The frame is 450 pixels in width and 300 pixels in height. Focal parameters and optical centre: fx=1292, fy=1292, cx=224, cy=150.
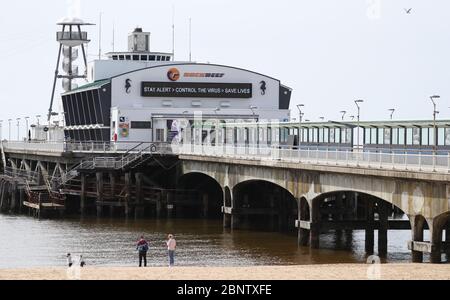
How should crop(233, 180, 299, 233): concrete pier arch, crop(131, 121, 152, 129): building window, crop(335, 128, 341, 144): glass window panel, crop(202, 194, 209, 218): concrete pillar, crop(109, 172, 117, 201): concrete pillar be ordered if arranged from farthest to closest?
1. crop(131, 121, 152, 129): building window
2. crop(109, 172, 117, 201): concrete pillar
3. crop(202, 194, 209, 218): concrete pillar
4. crop(233, 180, 299, 233): concrete pier arch
5. crop(335, 128, 341, 144): glass window panel

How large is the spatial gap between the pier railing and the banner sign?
21.7 metres

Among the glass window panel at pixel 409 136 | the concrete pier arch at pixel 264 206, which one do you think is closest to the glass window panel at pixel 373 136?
the glass window panel at pixel 409 136

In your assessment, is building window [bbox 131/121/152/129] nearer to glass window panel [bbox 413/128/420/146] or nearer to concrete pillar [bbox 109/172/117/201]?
concrete pillar [bbox 109/172/117/201]

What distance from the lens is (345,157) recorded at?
63.9 meters

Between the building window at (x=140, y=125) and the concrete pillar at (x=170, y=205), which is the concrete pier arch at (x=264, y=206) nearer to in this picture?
the concrete pillar at (x=170, y=205)

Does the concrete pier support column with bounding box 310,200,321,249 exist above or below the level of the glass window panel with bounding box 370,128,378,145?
below

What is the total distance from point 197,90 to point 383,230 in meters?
44.6

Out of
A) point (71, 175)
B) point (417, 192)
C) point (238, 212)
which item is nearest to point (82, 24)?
point (71, 175)

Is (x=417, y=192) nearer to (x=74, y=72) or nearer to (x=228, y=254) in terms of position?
(x=228, y=254)

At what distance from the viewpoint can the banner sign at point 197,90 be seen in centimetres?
10956

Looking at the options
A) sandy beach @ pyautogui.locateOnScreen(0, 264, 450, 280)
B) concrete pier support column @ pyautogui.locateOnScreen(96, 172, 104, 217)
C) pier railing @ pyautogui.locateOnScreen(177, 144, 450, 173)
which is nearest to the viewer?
sandy beach @ pyautogui.locateOnScreen(0, 264, 450, 280)

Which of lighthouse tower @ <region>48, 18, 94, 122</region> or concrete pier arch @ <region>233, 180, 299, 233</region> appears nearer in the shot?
concrete pier arch @ <region>233, 180, 299, 233</region>

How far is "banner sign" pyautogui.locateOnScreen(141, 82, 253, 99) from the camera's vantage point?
110 m

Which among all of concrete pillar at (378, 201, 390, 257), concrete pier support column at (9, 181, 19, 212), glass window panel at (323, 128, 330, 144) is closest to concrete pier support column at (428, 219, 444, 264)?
concrete pillar at (378, 201, 390, 257)
